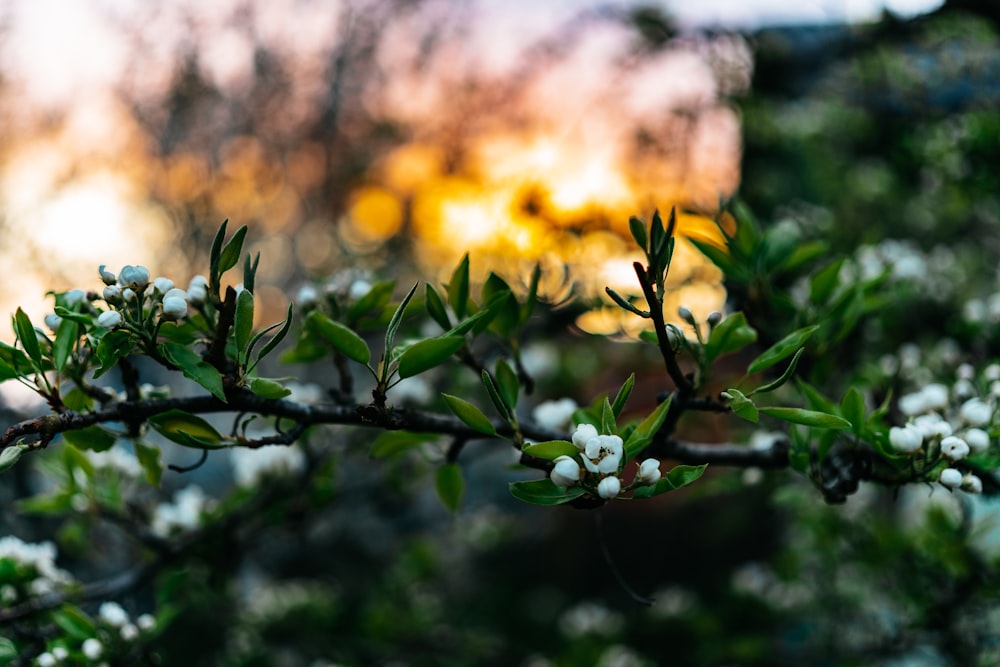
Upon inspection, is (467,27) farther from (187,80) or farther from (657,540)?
(657,540)

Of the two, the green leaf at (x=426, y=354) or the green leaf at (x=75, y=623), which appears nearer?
the green leaf at (x=426, y=354)

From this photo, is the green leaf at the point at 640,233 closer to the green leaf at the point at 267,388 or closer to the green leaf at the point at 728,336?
the green leaf at the point at 728,336

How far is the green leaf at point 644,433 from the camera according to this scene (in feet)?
2.77

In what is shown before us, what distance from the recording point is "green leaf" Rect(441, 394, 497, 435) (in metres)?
0.85

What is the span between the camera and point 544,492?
2.71ft

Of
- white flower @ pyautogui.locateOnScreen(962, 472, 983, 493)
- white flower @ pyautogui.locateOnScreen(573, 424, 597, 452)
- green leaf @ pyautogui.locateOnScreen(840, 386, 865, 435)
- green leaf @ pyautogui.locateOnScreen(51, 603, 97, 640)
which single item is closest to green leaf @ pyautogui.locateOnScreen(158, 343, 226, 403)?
white flower @ pyautogui.locateOnScreen(573, 424, 597, 452)

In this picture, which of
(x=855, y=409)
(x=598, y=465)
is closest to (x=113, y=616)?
(x=598, y=465)

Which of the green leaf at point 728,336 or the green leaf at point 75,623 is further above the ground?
the green leaf at point 75,623

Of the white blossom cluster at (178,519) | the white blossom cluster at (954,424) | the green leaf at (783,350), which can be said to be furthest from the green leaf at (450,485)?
the white blossom cluster at (178,519)

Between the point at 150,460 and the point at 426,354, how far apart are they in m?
0.51

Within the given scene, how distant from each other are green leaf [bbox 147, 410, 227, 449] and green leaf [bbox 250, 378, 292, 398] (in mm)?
107

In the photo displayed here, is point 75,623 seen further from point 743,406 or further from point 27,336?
point 743,406

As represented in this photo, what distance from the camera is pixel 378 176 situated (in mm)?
5246

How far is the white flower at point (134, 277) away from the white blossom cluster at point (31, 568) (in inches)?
26.3
